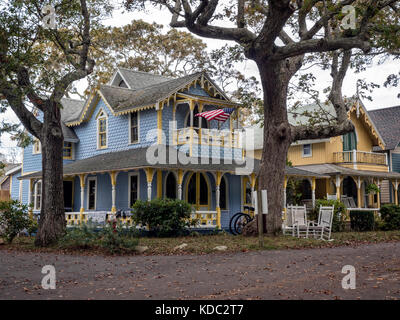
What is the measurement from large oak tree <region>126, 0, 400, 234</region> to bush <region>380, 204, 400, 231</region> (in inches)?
276

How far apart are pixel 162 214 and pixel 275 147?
5.15 m

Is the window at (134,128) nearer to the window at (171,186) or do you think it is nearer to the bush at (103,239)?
the window at (171,186)

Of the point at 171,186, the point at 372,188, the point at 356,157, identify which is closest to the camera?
the point at 171,186

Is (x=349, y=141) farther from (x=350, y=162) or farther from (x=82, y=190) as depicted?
(x=82, y=190)

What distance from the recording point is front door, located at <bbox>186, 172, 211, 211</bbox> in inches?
906

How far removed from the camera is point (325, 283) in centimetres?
812

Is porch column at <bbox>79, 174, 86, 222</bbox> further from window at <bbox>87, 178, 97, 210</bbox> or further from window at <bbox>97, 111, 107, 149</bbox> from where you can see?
window at <bbox>97, 111, 107, 149</bbox>

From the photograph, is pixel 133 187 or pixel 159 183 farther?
pixel 133 187

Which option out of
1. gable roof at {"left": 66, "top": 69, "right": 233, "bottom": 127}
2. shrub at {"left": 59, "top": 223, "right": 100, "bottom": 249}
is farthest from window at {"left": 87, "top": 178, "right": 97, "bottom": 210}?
shrub at {"left": 59, "top": 223, "right": 100, "bottom": 249}

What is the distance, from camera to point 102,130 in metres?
26.0

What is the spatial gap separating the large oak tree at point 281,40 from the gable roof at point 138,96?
4.38 meters

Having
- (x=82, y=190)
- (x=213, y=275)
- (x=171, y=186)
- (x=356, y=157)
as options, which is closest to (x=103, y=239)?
(x=213, y=275)

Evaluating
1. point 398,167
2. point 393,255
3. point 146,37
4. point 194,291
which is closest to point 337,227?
point 393,255
